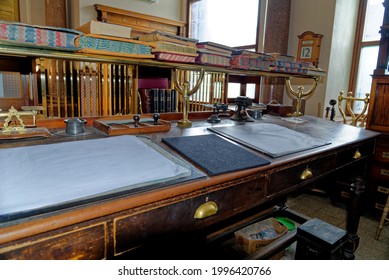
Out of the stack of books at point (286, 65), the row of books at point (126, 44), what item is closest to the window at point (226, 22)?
the stack of books at point (286, 65)

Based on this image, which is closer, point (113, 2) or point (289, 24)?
point (289, 24)

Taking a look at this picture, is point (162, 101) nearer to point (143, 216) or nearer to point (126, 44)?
point (126, 44)

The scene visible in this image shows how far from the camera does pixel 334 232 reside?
1.29m

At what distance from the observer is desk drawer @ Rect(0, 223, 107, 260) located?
515 mm

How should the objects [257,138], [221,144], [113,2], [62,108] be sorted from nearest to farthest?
[221,144], [257,138], [62,108], [113,2]

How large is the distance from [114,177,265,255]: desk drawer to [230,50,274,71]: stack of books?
2.92ft

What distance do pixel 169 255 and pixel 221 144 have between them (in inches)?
30.3

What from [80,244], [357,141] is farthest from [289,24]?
[80,244]

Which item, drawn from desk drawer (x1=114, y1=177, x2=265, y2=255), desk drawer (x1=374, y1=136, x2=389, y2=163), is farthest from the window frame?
desk drawer (x1=114, y1=177, x2=265, y2=255)

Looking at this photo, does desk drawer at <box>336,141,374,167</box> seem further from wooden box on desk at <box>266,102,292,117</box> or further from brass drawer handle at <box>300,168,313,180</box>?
wooden box on desk at <box>266,102,292,117</box>

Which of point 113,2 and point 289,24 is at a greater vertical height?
point 113,2

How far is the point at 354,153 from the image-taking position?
1.55 meters

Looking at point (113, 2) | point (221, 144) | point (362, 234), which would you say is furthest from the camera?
point (113, 2)
